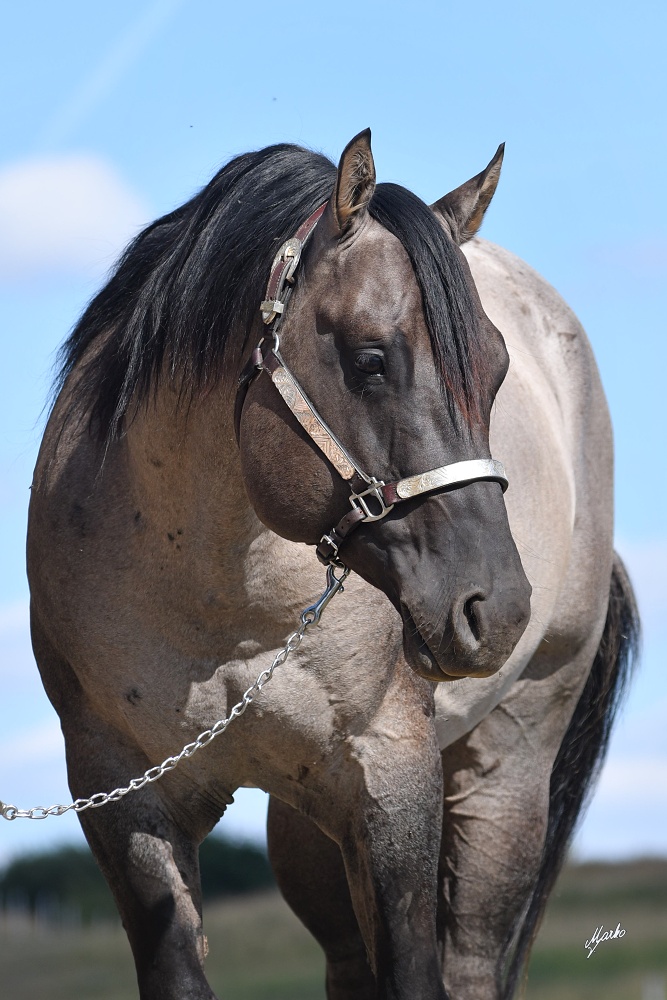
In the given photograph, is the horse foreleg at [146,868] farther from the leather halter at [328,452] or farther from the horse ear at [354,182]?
the horse ear at [354,182]

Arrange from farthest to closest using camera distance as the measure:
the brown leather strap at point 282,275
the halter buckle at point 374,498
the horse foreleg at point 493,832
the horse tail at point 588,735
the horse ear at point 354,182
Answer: the horse tail at point 588,735 → the horse foreleg at point 493,832 → the brown leather strap at point 282,275 → the horse ear at point 354,182 → the halter buckle at point 374,498

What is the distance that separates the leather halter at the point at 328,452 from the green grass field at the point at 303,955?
7547mm

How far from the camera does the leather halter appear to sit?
3.28m

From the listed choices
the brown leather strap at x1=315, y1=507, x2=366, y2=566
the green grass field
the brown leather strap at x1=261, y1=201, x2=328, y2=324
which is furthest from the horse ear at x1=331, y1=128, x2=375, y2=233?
the green grass field

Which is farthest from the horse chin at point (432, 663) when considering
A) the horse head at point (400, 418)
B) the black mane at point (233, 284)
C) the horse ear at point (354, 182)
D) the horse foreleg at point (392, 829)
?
the horse ear at point (354, 182)

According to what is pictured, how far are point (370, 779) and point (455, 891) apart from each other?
1.47 metres

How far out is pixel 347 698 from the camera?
403 centimetres

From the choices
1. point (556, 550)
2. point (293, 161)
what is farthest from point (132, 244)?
point (556, 550)

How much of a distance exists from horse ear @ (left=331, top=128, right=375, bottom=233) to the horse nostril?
3.35ft

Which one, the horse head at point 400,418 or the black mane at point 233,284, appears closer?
the horse head at point 400,418

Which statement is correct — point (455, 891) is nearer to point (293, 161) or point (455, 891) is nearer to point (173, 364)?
point (173, 364)

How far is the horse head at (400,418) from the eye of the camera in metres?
3.25

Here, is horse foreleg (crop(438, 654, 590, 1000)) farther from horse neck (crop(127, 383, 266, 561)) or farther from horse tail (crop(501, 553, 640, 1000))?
horse neck (crop(127, 383, 266, 561))

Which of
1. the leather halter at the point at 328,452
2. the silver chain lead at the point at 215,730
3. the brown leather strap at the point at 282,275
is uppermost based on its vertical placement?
the brown leather strap at the point at 282,275
